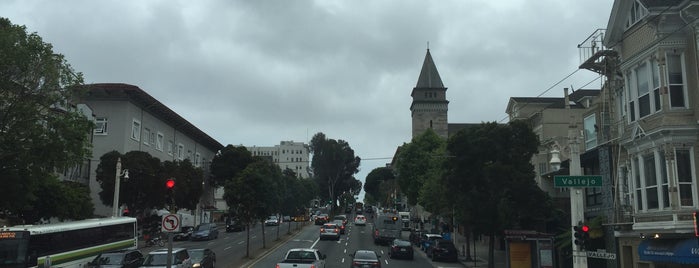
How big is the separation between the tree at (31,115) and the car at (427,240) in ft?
86.6

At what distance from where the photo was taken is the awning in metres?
18.0

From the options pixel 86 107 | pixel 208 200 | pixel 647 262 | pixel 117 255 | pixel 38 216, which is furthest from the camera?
pixel 208 200

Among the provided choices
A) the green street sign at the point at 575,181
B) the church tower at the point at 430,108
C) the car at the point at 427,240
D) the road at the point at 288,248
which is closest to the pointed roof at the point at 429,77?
the church tower at the point at 430,108

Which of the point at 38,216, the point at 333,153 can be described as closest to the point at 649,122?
the point at 38,216

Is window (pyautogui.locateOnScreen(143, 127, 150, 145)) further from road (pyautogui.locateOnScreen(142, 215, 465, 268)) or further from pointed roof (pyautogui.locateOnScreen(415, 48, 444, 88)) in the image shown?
pointed roof (pyautogui.locateOnScreen(415, 48, 444, 88))

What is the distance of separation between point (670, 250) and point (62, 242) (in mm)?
25882

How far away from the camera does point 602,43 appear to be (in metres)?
23.9

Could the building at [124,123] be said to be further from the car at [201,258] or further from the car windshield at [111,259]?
the car windshield at [111,259]

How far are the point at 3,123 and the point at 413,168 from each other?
171 feet

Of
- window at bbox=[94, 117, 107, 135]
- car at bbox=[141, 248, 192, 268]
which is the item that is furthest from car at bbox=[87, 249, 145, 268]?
window at bbox=[94, 117, 107, 135]

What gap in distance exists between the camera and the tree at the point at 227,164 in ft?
272

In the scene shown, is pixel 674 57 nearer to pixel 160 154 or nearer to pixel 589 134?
pixel 589 134

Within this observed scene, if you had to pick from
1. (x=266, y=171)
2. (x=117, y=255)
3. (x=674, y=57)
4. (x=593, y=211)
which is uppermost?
(x=674, y=57)

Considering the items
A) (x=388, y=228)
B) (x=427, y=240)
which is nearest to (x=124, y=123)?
(x=388, y=228)
